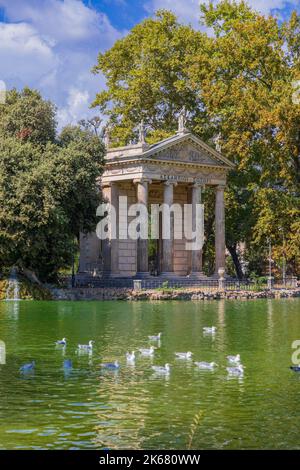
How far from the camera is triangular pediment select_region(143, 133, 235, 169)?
64562 millimetres

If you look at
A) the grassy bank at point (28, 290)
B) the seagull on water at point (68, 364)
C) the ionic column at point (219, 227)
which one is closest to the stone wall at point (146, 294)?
the grassy bank at point (28, 290)

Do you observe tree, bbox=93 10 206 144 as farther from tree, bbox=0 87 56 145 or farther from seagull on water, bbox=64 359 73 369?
seagull on water, bbox=64 359 73 369

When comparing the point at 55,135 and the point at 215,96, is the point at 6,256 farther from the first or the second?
the point at 215,96

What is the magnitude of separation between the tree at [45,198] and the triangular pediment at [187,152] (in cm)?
596

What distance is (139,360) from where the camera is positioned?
79.5 ft

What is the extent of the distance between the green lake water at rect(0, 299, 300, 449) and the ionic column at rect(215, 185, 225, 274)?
35058 millimetres

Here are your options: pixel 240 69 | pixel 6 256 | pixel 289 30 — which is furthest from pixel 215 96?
pixel 6 256

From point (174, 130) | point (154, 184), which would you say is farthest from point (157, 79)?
point (154, 184)

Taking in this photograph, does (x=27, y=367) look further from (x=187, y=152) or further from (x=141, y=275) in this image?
(x=187, y=152)

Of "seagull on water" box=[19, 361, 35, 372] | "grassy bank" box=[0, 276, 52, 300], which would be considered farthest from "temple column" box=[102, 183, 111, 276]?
"seagull on water" box=[19, 361, 35, 372]

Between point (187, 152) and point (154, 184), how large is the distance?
458 centimetres

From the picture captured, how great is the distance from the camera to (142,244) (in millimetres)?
66250
